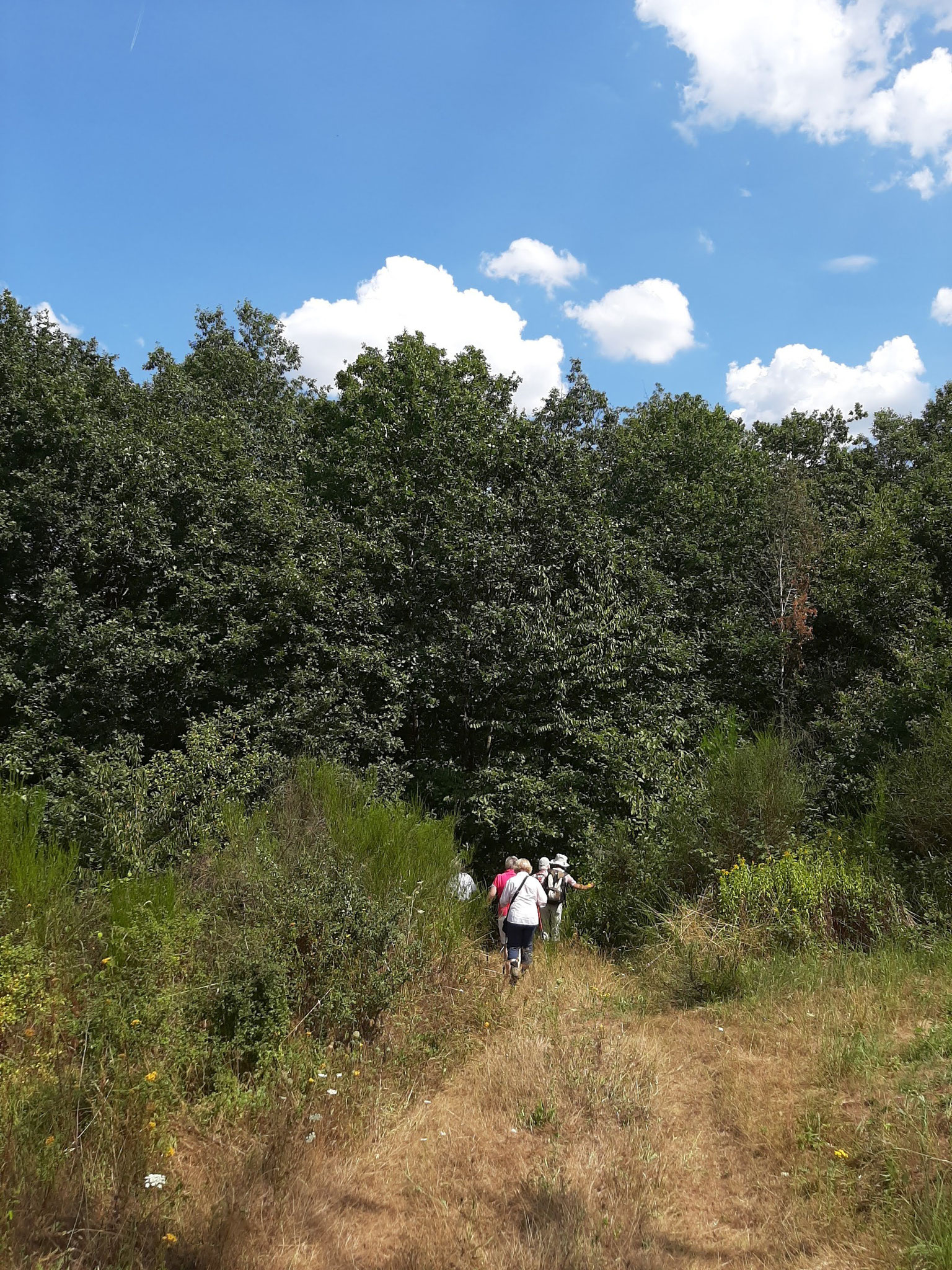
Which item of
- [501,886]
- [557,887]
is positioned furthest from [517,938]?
[557,887]

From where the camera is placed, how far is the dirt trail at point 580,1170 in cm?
347

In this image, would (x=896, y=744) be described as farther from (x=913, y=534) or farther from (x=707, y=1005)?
(x=707, y=1005)

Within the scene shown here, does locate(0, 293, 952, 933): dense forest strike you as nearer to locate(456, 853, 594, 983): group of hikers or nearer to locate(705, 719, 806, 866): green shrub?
locate(705, 719, 806, 866): green shrub

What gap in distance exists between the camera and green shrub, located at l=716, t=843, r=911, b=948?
7.76 metres

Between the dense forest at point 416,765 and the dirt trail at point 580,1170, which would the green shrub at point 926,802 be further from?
the dirt trail at point 580,1170

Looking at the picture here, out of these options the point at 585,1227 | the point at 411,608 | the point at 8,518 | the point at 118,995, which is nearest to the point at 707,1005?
the point at 585,1227

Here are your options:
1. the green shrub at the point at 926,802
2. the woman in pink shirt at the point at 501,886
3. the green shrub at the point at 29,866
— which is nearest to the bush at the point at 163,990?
the green shrub at the point at 29,866

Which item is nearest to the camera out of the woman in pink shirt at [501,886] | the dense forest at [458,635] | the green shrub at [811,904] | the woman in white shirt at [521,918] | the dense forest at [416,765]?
the dense forest at [416,765]

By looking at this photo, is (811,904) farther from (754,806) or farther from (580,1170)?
(580,1170)

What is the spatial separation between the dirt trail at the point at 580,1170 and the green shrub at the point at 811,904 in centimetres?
234

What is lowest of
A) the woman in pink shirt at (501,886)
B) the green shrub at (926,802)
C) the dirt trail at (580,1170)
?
the dirt trail at (580,1170)

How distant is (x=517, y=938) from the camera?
24.2ft

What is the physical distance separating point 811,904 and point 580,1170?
192 inches

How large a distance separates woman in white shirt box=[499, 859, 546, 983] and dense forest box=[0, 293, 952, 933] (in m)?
2.46
